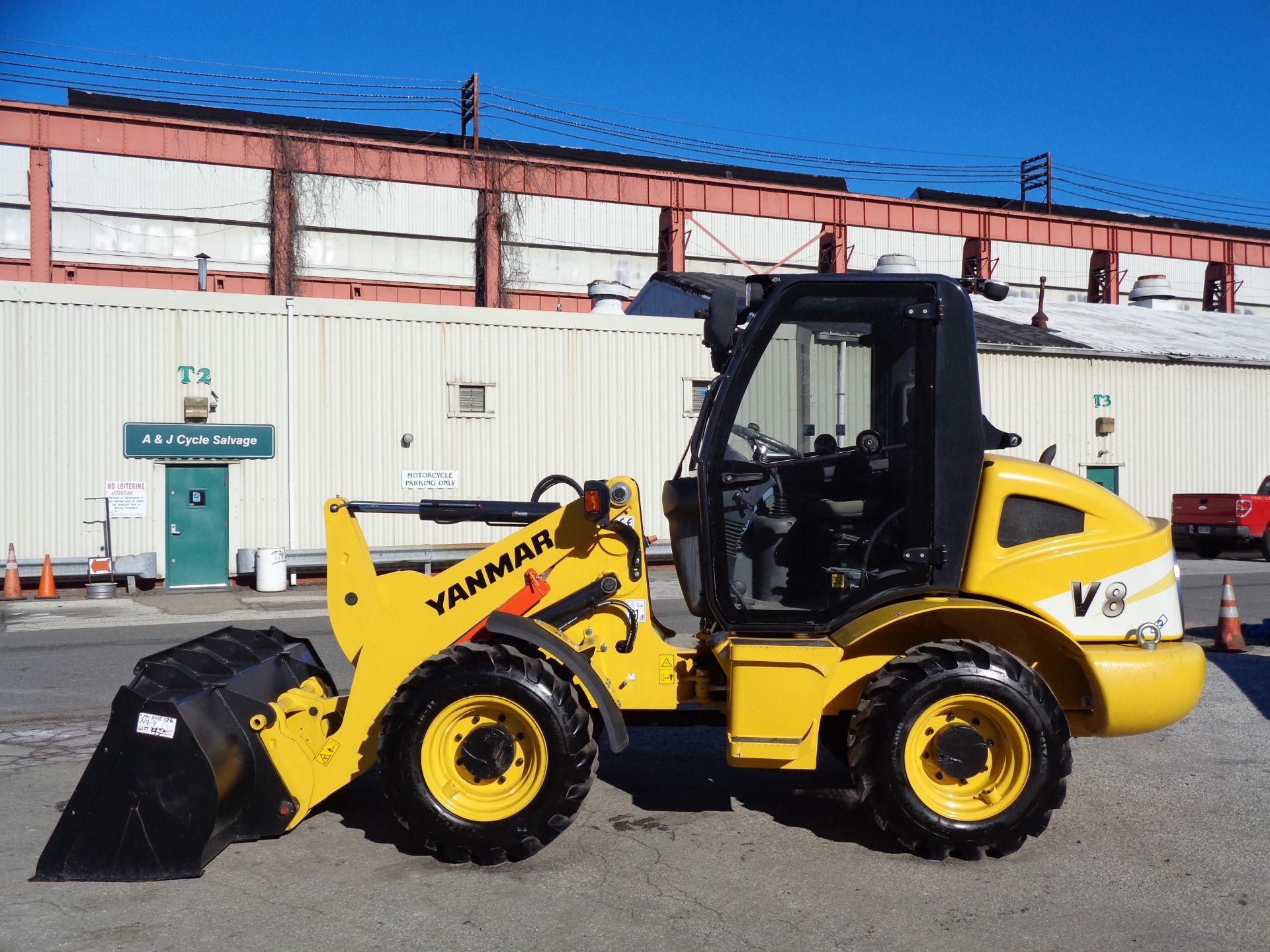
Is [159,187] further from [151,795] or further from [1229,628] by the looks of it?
[151,795]

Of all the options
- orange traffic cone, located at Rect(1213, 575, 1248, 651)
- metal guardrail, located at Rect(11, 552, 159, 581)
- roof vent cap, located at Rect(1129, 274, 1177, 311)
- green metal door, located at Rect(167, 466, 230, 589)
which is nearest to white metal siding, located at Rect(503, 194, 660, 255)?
roof vent cap, located at Rect(1129, 274, 1177, 311)

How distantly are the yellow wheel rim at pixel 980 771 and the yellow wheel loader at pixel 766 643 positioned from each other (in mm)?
13

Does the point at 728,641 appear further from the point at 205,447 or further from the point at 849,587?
the point at 205,447

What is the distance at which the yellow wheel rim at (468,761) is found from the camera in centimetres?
479

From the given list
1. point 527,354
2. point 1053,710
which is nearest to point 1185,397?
point 527,354

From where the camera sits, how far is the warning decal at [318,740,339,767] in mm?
4898

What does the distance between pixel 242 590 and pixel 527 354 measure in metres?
6.38

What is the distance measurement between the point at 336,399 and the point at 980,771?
50.8 feet

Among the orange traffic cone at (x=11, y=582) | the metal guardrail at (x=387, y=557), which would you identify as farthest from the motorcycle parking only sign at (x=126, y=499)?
the metal guardrail at (x=387, y=557)

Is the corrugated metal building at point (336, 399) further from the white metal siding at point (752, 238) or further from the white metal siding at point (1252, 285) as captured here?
the white metal siding at point (1252, 285)

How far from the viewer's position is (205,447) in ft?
58.3

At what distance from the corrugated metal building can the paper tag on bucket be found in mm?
14163

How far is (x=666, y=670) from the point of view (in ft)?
17.3

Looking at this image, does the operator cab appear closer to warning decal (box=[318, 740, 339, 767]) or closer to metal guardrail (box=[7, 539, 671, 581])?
warning decal (box=[318, 740, 339, 767])
